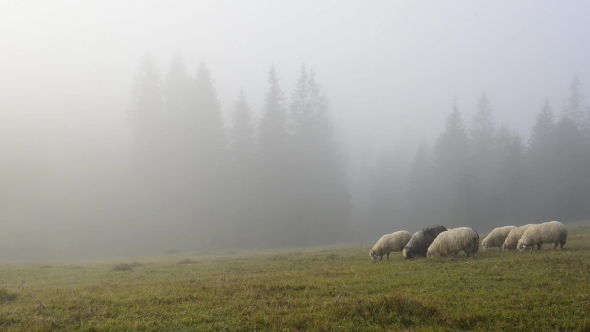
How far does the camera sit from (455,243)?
1811 centimetres

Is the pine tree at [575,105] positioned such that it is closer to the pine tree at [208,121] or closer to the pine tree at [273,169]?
the pine tree at [273,169]

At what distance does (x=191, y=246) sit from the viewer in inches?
2018

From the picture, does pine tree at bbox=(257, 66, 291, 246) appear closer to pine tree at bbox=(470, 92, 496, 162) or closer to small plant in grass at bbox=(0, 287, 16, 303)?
pine tree at bbox=(470, 92, 496, 162)

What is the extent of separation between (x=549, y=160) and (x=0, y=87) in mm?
122715

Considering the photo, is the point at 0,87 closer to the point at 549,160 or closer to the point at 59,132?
the point at 59,132

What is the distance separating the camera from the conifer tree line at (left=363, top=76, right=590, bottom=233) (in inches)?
2462

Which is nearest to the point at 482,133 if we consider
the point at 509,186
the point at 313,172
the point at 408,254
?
the point at 509,186

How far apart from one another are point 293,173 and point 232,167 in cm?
1063

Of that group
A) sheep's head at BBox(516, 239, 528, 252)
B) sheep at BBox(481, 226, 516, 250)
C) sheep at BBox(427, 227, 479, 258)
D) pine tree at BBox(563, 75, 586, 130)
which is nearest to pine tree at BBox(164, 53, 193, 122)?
sheep at BBox(481, 226, 516, 250)

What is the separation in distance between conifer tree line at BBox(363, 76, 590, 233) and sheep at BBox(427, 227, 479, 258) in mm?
48864

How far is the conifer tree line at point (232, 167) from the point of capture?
184 ft

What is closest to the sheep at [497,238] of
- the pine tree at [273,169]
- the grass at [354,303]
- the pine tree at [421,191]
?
the grass at [354,303]

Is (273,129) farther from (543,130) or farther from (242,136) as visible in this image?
(543,130)

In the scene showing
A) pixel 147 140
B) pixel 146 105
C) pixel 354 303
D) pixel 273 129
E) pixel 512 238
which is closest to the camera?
pixel 354 303
